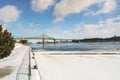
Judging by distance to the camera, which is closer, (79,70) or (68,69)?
(79,70)

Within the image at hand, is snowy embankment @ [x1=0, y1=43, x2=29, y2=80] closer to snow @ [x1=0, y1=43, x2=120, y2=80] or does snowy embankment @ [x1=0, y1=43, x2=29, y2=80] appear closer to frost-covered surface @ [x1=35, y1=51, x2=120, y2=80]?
snow @ [x1=0, y1=43, x2=120, y2=80]

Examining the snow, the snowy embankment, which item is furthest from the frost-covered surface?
the snowy embankment

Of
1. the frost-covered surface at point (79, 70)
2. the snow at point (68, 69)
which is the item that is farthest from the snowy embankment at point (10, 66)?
the frost-covered surface at point (79, 70)

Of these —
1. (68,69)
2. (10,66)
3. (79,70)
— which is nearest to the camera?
(79,70)

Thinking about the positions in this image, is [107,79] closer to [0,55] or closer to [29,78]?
[29,78]

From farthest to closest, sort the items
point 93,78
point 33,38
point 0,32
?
point 33,38 → point 0,32 → point 93,78

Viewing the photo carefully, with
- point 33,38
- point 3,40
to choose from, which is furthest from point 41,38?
point 3,40

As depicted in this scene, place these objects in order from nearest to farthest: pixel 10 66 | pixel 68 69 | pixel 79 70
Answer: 1. pixel 79 70
2. pixel 68 69
3. pixel 10 66

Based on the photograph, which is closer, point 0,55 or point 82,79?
point 82,79

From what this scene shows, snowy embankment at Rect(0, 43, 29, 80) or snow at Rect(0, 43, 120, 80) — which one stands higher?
snowy embankment at Rect(0, 43, 29, 80)

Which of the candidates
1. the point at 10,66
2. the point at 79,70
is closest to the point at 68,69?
the point at 79,70

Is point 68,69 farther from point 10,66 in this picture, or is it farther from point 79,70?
point 10,66

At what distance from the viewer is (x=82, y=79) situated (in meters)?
16.9

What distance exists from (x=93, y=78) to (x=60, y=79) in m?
2.51
